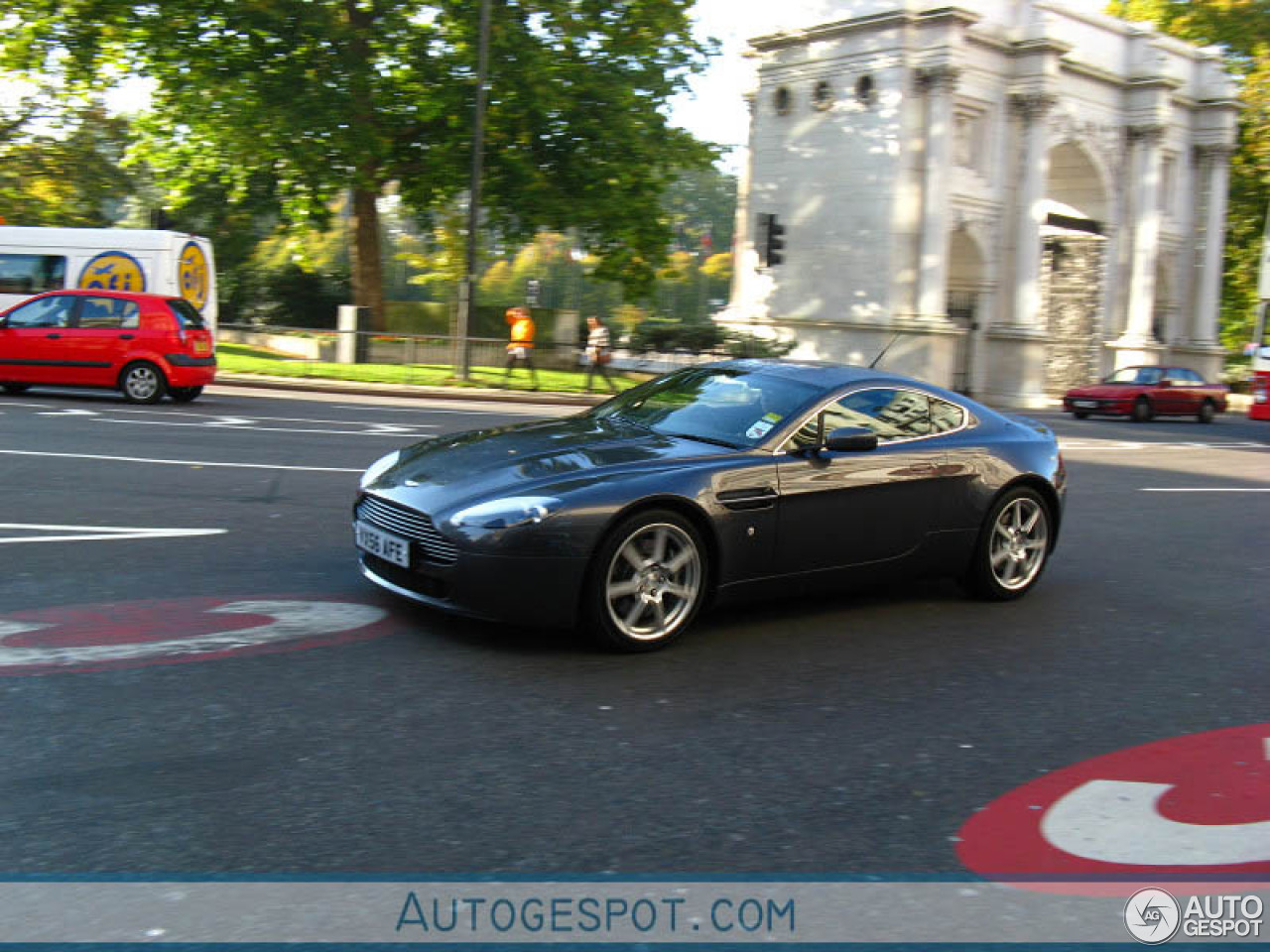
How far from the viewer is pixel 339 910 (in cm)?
324

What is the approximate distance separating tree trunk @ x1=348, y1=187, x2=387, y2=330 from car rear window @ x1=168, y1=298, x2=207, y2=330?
13569 millimetres

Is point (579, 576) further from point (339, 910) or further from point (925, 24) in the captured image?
point (925, 24)

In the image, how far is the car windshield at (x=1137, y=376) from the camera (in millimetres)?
31828

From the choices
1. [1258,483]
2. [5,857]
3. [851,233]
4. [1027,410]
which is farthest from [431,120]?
[5,857]

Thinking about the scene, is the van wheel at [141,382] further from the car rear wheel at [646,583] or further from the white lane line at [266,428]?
the car rear wheel at [646,583]

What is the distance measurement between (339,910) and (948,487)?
4817 mm

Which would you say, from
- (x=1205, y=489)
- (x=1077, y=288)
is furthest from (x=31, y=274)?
(x=1077, y=288)

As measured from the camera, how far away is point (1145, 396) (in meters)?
31.4

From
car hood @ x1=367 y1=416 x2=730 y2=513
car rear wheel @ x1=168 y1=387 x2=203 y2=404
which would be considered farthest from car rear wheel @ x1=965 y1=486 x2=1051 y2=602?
car rear wheel @ x1=168 y1=387 x2=203 y2=404

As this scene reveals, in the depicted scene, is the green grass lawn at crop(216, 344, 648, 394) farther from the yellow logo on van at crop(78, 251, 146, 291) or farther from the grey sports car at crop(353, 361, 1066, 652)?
the grey sports car at crop(353, 361, 1066, 652)

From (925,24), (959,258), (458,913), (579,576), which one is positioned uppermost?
(925,24)

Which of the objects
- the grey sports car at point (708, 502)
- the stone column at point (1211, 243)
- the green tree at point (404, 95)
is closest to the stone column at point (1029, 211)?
the stone column at point (1211, 243)

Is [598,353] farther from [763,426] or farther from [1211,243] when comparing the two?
[1211,243]

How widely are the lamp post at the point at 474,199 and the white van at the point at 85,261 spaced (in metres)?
6.21
